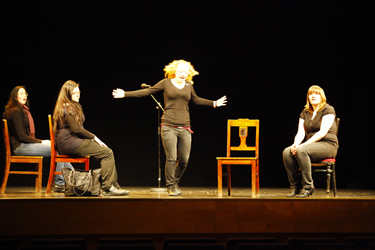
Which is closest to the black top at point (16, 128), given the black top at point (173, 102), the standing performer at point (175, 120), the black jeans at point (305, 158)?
the standing performer at point (175, 120)

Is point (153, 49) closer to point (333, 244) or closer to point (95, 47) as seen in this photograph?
point (95, 47)

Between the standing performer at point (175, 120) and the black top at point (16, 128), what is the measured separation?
1.04m

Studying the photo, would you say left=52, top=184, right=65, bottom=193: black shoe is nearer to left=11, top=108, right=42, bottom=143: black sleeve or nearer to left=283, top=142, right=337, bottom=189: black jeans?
left=11, top=108, right=42, bottom=143: black sleeve

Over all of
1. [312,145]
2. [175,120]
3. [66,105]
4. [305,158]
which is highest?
[66,105]

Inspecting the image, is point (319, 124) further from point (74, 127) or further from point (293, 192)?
point (74, 127)

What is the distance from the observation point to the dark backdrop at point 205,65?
551 cm

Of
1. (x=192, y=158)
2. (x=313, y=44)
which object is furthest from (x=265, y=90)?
(x=192, y=158)

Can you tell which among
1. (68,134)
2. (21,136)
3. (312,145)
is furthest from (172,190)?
(21,136)

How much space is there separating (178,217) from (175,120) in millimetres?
1170

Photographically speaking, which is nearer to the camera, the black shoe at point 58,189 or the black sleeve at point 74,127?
the black sleeve at point 74,127

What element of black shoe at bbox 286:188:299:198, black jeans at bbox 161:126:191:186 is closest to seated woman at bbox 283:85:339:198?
black shoe at bbox 286:188:299:198

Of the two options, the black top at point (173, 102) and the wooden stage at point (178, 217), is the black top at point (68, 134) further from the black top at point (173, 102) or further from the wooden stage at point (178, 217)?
the wooden stage at point (178, 217)

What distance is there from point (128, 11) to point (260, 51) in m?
1.84

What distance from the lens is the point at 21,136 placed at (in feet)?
13.8
